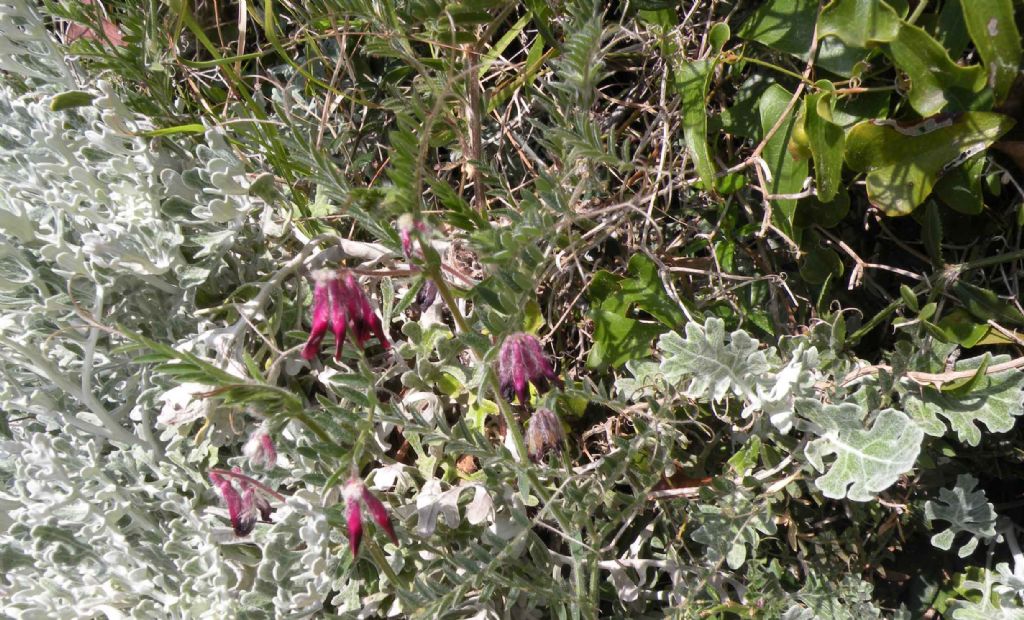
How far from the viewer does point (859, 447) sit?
1.36m

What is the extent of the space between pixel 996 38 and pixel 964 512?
31.9 inches

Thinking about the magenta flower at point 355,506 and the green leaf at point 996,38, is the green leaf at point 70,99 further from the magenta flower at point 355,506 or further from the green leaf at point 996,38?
the green leaf at point 996,38

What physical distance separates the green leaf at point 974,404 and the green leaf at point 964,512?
0.46ft

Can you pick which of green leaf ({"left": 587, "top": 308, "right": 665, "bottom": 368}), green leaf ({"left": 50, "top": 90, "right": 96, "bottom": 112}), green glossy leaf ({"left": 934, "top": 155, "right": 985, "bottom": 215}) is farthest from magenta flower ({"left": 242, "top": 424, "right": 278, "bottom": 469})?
green glossy leaf ({"left": 934, "top": 155, "right": 985, "bottom": 215})

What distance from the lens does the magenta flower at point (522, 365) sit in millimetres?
1229

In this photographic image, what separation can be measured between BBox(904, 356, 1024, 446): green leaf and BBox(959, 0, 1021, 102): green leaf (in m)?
0.45

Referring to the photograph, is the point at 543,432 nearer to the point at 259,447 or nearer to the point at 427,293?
the point at 427,293

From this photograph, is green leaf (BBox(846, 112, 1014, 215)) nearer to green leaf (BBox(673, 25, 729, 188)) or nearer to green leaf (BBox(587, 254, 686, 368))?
green leaf (BBox(673, 25, 729, 188))

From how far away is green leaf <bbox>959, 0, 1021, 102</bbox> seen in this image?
1218 mm

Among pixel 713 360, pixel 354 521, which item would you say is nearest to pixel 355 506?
pixel 354 521

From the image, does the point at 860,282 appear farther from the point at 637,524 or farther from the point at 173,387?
the point at 173,387

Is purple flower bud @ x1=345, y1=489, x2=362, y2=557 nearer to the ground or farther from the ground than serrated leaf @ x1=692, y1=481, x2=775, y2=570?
farther from the ground

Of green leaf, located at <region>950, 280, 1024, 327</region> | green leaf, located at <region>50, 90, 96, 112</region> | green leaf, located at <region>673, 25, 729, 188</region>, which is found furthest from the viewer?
green leaf, located at <region>50, 90, 96, 112</region>

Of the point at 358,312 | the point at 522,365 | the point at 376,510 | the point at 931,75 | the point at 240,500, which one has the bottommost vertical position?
the point at 240,500
